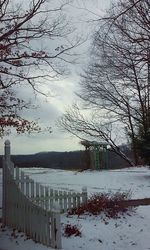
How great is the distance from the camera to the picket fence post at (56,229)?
9.49 meters

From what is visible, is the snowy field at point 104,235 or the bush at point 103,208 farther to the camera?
the bush at point 103,208

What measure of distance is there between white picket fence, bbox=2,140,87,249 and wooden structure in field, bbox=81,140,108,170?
16.5 metres

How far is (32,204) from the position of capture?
10953 millimetres

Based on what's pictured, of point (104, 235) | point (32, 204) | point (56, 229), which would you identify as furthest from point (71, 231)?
point (32, 204)

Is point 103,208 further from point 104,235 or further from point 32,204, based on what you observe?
point 32,204

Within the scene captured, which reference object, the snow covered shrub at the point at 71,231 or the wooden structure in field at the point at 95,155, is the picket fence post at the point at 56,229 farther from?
the wooden structure in field at the point at 95,155

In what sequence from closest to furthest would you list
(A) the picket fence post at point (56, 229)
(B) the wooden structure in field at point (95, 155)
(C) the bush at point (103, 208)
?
1. (A) the picket fence post at point (56, 229)
2. (C) the bush at point (103, 208)
3. (B) the wooden structure in field at point (95, 155)

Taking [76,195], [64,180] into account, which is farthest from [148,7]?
[64,180]

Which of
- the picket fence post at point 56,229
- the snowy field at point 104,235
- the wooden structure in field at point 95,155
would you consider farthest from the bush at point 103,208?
the wooden structure in field at point 95,155

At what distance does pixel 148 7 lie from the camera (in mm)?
13117

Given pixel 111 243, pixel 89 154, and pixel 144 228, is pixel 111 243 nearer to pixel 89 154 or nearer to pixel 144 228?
pixel 144 228

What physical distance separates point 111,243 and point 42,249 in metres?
1.44

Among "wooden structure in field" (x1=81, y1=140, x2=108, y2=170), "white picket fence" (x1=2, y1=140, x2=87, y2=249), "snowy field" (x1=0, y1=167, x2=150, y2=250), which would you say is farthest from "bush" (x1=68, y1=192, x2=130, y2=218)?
"wooden structure in field" (x1=81, y1=140, x2=108, y2=170)

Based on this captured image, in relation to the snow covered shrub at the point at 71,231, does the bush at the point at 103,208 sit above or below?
above
